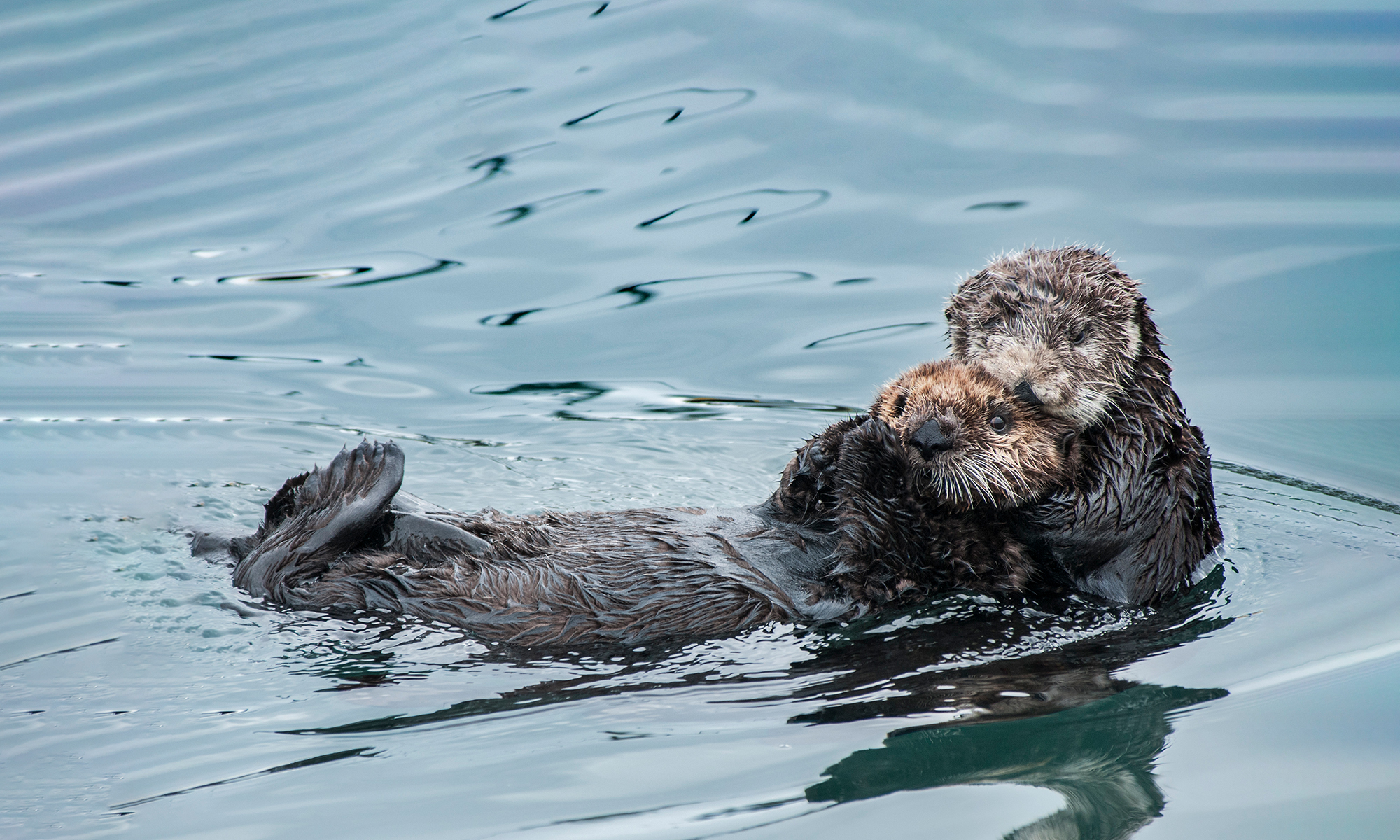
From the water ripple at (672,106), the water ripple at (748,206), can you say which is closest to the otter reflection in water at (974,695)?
the water ripple at (748,206)

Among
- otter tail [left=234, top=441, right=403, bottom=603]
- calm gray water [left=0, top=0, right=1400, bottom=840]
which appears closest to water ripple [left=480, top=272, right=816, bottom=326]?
calm gray water [left=0, top=0, right=1400, bottom=840]

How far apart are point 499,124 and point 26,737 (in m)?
6.52

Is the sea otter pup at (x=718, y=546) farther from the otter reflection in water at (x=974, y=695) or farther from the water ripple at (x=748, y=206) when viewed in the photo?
the water ripple at (x=748, y=206)

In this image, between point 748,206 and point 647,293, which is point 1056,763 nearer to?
point 647,293

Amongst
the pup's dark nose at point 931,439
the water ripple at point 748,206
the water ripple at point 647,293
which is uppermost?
the water ripple at point 748,206

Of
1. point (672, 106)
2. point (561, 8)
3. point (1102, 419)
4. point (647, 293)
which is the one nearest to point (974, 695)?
point (1102, 419)

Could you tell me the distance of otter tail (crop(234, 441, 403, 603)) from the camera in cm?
353

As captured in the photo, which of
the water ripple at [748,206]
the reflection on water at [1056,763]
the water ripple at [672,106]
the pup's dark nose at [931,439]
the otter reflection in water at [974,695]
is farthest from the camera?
the water ripple at [672,106]

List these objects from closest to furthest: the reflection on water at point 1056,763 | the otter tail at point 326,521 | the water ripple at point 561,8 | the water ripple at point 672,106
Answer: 1. the reflection on water at point 1056,763
2. the otter tail at point 326,521
3. the water ripple at point 672,106
4. the water ripple at point 561,8

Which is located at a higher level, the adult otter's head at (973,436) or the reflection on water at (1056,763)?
the adult otter's head at (973,436)

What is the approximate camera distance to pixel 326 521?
356cm

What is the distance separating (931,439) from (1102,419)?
0.66 metres

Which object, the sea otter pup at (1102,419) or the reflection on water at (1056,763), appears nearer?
the reflection on water at (1056,763)

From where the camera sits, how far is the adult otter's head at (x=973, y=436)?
134 inches
